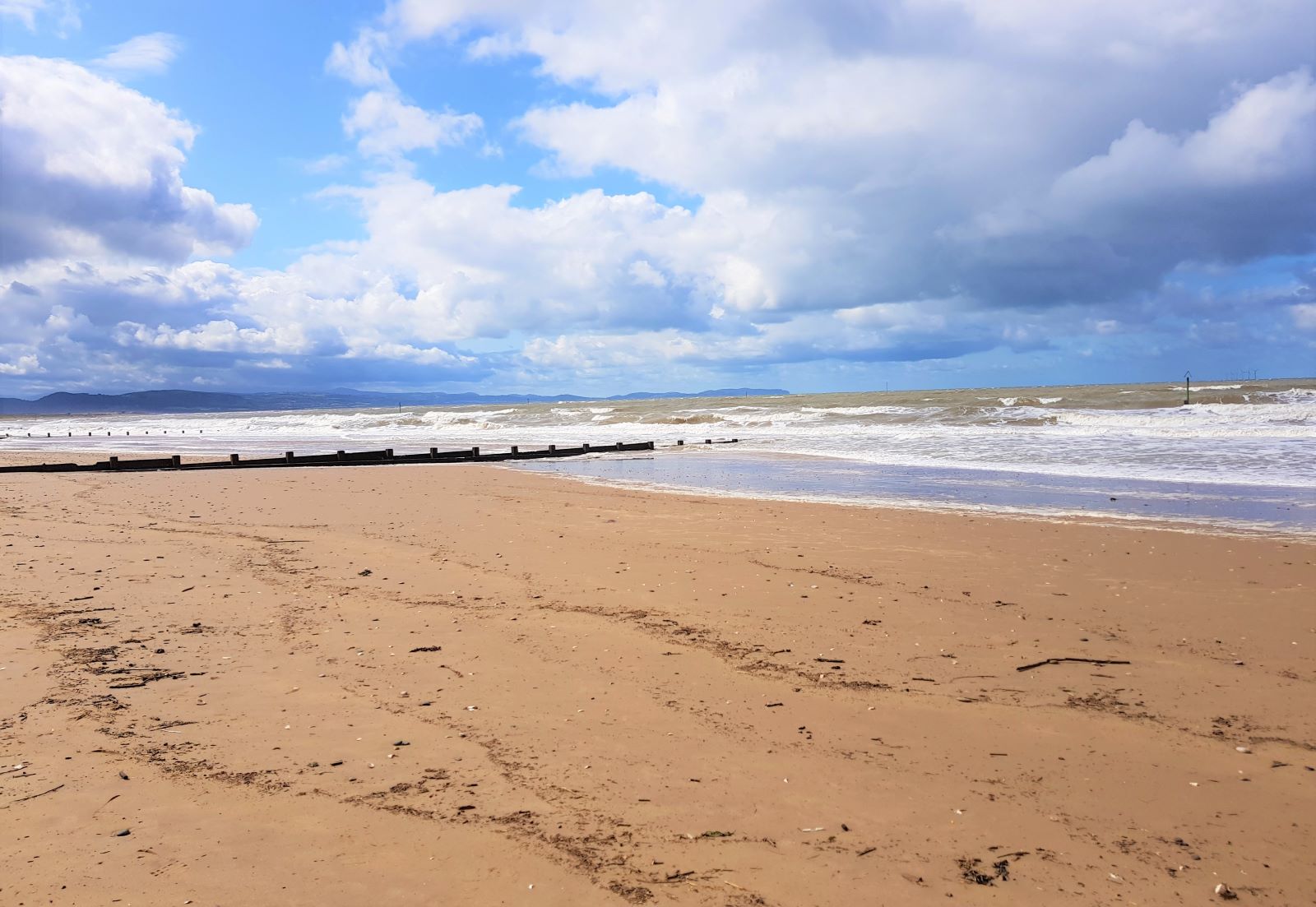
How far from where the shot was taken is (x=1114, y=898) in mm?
2721

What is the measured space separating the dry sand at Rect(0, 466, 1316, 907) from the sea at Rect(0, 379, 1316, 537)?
15.9 ft

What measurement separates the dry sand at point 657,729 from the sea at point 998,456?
4.86m

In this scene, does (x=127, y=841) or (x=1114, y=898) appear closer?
(x=1114, y=898)

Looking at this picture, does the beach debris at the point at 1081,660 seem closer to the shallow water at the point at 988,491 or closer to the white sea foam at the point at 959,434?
the shallow water at the point at 988,491

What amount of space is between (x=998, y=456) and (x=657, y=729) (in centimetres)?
2100

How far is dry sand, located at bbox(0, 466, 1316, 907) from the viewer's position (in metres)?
2.88

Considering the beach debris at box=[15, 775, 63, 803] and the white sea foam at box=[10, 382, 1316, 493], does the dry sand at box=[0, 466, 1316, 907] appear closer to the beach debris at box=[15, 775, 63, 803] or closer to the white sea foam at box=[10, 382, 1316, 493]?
the beach debris at box=[15, 775, 63, 803]

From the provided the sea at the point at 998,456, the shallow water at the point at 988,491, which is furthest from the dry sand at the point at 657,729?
the sea at the point at 998,456

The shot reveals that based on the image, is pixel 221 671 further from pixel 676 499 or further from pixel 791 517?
pixel 676 499

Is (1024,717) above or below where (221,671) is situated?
below

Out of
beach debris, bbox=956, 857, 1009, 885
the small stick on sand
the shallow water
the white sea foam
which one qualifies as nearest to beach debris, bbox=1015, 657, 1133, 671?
beach debris, bbox=956, 857, 1009, 885

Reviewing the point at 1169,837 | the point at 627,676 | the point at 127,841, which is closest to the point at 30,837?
the point at 127,841

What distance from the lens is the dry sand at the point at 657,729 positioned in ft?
9.43

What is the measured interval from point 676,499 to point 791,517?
9.32 feet
